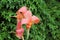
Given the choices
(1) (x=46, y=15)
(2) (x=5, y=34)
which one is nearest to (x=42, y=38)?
(1) (x=46, y=15)

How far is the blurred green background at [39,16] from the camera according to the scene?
2672mm

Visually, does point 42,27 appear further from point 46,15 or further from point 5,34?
point 5,34

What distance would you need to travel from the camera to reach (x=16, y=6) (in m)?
2.71

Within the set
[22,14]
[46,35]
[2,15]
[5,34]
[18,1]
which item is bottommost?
[46,35]

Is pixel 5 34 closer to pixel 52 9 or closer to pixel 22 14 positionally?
pixel 52 9

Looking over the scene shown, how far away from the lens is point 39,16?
2947 mm

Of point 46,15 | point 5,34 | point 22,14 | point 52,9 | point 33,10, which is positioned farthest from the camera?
point 52,9

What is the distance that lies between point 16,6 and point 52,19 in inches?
26.3

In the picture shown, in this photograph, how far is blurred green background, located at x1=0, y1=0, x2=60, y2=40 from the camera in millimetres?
2672

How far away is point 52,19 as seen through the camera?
122 inches

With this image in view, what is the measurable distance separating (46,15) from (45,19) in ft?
0.22

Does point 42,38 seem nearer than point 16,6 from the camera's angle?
No

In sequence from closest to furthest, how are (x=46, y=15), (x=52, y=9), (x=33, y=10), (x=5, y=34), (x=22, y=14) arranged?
1. (x=22, y=14)
2. (x=5, y=34)
3. (x=33, y=10)
4. (x=46, y=15)
5. (x=52, y=9)

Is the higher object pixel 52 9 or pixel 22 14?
pixel 22 14
